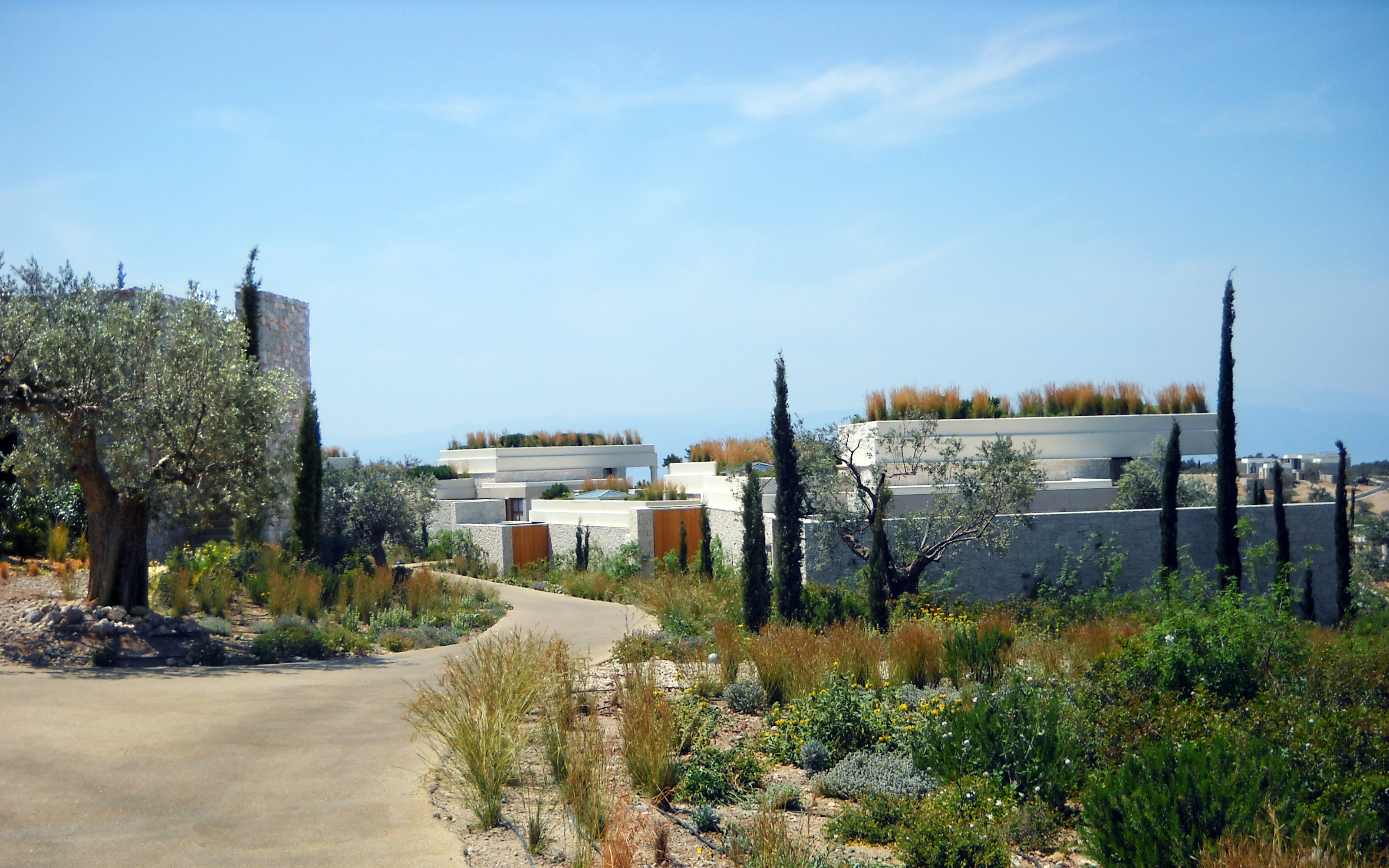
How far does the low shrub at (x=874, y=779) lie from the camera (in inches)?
246

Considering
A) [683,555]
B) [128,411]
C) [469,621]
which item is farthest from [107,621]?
[683,555]

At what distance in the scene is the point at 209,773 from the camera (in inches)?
257

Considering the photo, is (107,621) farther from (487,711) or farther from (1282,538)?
(1282,538)

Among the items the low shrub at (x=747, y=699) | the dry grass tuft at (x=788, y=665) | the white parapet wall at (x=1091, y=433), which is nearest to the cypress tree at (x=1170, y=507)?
the white parapet wall at (x=1091, y=433)

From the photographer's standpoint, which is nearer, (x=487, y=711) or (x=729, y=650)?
(x=487, y=711)

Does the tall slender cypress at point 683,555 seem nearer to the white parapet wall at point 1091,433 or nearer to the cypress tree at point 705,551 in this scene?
the cypress tree at point 705,551

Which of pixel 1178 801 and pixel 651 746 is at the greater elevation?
pixel 1178 801

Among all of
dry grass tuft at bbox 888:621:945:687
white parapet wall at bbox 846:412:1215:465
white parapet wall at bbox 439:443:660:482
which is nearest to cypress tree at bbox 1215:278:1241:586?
white parapet wall at bbox 846:412:1215:465

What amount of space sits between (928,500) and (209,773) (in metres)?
13.7

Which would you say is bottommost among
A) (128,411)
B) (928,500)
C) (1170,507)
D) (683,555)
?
(683,555)

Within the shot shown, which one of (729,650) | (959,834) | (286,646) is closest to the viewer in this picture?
(959,834)

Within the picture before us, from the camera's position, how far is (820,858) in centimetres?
484

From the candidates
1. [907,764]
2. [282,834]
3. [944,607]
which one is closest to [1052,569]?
[944,607]

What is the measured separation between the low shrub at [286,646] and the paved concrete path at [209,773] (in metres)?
1.38
